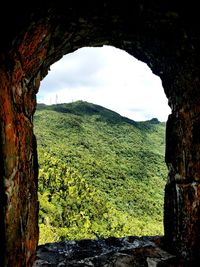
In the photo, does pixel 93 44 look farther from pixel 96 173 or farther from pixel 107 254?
pixel 96 173

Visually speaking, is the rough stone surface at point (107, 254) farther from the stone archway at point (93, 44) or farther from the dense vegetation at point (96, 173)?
the dense vegetation at point (96, 173)

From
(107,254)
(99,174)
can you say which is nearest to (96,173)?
(99,174)

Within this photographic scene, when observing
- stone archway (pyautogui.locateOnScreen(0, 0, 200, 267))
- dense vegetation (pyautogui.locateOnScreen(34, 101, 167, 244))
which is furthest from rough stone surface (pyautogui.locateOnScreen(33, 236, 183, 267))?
dense vegetation (pyautogui.locateOnScreen(34, 101, 167, 244))

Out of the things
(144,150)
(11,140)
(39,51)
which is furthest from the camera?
(144,150)

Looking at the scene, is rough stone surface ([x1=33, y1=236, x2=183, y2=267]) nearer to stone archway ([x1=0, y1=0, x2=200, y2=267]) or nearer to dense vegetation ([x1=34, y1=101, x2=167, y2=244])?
stone archway ([x1=0, y1=0, x2=200, y2=267])

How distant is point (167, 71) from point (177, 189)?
1.12 metres

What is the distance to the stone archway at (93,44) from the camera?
197cm

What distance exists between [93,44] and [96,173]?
11.2 m

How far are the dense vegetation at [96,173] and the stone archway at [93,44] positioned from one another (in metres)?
5.29

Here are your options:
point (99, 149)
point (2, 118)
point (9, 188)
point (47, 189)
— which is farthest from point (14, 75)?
point (99, 149)

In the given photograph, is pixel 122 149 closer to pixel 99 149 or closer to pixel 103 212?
pixel 99 149

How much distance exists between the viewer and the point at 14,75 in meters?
2.10

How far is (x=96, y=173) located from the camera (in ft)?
46.9

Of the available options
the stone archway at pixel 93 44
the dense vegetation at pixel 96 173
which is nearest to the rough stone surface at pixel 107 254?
the stone archway at pixel 93 44
